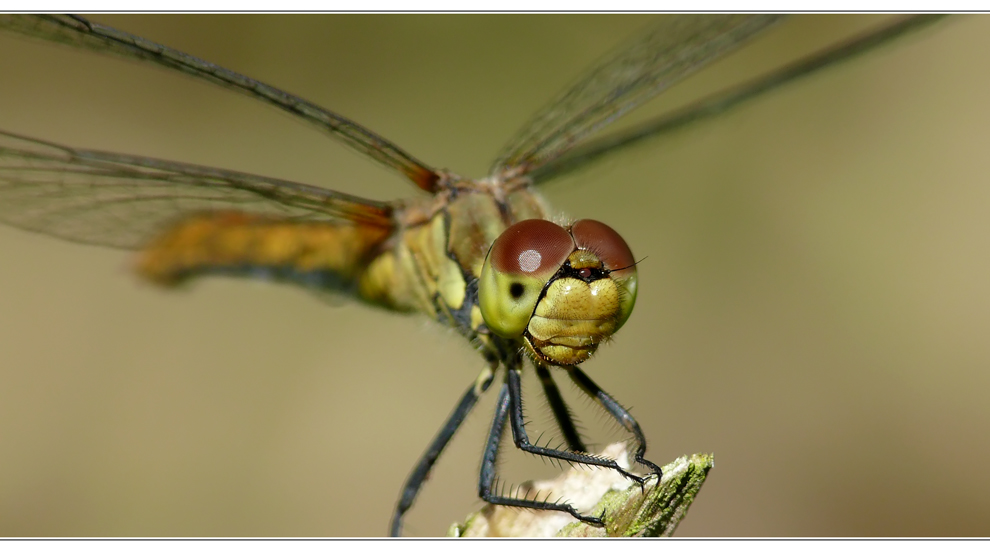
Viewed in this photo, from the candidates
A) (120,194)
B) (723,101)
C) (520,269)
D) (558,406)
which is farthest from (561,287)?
(120,194)

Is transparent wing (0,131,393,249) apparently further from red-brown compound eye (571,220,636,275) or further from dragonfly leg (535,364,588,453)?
red-brown compound eye (571,220,636,275)

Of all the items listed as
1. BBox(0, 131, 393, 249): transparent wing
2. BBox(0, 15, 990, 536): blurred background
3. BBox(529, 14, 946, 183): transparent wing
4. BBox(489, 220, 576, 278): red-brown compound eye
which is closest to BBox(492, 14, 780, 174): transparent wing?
BBox(529, 14, 946, 183): transparent wing

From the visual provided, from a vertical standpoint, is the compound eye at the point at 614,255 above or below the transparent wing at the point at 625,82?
below

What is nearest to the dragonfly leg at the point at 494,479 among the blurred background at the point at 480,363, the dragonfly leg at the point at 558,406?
the dragonfly leg at the point at 558,406

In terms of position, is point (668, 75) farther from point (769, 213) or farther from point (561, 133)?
point (769, 213)

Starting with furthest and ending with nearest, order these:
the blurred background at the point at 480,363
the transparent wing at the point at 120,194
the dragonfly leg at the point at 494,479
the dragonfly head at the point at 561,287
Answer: the blurred background at the point at 480,363 → the transparent wing at the point at 120,194 → the dragonfly head at the point at 561,287 → the dragonfly leg at the point at 494,479

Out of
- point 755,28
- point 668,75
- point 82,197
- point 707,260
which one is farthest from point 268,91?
point 707,260

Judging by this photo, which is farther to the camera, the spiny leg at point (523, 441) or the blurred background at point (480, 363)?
the blurred background at point (480, 363)

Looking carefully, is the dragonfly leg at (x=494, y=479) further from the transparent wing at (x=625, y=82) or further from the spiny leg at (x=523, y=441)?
the transparent wing at (x=625, y=82)

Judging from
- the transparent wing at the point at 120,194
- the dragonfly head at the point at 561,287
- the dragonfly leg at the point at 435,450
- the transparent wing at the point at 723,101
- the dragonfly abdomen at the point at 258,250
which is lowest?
the dragonfly leg at the point at 435,450
